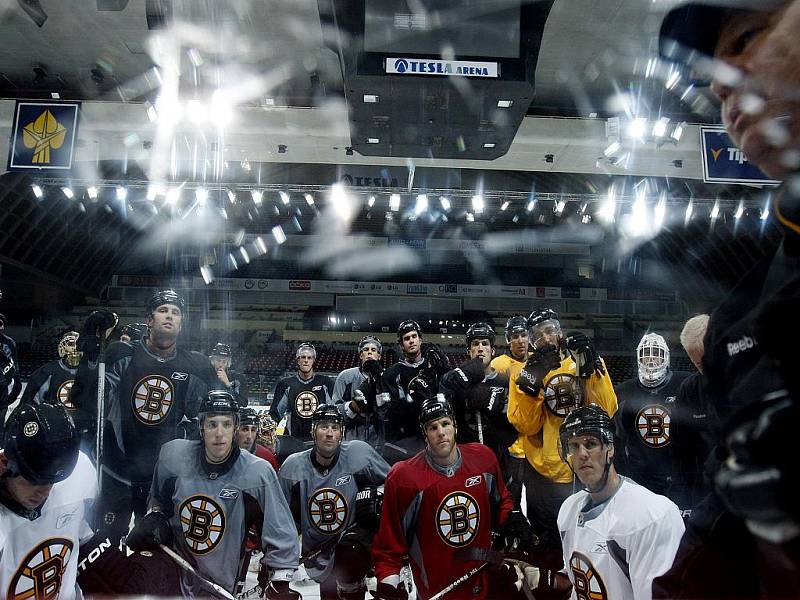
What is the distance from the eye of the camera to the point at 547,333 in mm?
2863

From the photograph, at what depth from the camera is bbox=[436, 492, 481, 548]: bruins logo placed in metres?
2.37

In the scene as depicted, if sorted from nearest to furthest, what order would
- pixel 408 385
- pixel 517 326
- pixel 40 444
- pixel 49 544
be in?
pixel 40 444 < pixel 49 544 < pixel 408 385 < pixel 517 326

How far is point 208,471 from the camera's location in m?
2.35

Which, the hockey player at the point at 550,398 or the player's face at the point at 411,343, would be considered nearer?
the hockey player at the point at 550,398

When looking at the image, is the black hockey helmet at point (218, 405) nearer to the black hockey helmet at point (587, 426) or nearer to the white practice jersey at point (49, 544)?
the white practice jersey at point (49, 544)

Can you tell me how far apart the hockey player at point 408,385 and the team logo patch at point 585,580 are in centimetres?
118

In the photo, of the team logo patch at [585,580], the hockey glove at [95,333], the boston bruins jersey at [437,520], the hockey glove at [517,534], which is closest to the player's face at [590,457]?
the team logo patch at [585,580]

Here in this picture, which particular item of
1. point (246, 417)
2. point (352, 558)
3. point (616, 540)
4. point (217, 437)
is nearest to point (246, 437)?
point (246, 417)

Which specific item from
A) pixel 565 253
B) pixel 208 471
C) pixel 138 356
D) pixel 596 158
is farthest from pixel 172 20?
pixel 565 253

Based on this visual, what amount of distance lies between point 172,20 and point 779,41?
11.0 ft

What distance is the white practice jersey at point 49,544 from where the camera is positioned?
6.01 ft

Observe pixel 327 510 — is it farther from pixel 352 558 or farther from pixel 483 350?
pixel 483 350

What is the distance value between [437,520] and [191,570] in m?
1.02

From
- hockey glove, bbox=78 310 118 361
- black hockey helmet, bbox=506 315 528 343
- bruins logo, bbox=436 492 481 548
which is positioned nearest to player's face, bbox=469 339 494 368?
black hockey helmet, bbox=506 315 528 343
